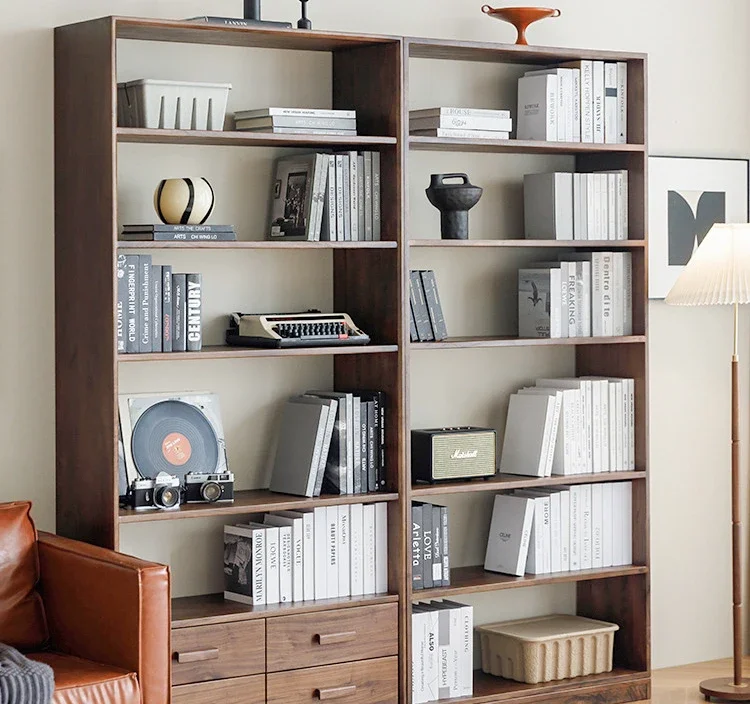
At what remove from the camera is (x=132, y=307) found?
12.6 ft

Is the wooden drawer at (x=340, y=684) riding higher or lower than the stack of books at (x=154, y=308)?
lower

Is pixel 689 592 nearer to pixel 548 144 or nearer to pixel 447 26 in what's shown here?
pixel 548 144

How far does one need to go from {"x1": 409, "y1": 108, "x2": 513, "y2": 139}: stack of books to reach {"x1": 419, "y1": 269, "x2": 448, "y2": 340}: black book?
0.43m

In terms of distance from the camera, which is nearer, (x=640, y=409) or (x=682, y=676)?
(x=640, y=409)

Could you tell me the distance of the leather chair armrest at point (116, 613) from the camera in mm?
3428

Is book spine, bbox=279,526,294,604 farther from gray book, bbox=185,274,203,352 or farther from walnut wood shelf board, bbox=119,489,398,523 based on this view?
gray book, bbox=185,274,203,352

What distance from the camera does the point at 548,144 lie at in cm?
446

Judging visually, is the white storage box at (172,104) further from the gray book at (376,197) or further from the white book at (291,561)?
the white book at (291,561)

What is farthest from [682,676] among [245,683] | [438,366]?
[245,683]

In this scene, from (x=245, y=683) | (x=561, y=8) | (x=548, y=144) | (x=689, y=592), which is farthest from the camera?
(x=689, y=592)

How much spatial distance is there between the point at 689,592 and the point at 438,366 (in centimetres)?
136

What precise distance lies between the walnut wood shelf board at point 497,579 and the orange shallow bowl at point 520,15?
1.70 meters

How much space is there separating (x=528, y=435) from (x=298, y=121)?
1.29 meters

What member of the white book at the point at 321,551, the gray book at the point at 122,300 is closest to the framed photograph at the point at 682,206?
the white book at the point at 321,551
